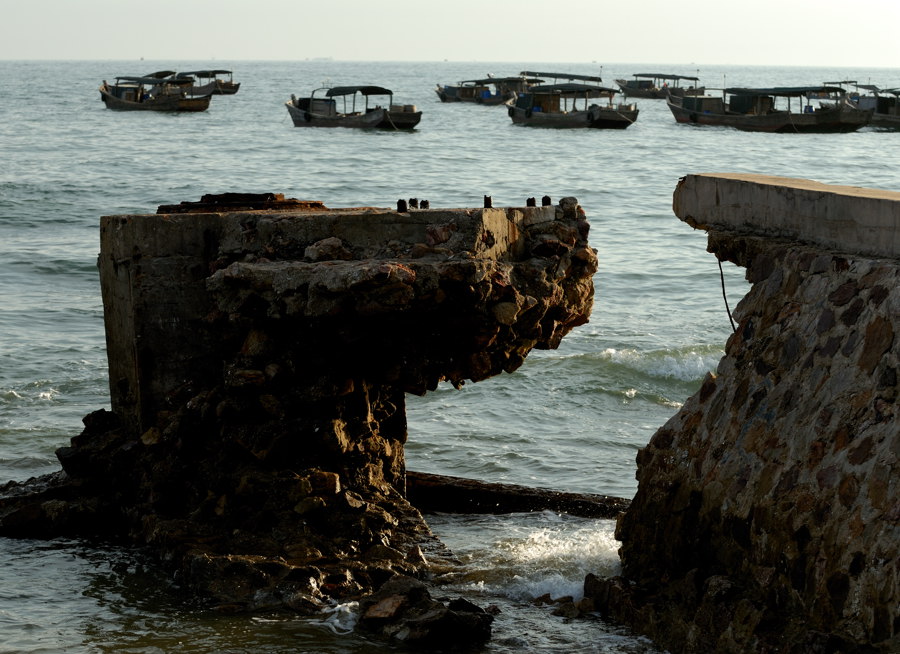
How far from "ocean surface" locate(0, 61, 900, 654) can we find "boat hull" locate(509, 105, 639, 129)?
6.44 m

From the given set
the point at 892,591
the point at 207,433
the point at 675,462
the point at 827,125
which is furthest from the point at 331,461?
the point at 827,125

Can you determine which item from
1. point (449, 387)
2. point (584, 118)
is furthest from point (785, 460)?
point (584, 118)

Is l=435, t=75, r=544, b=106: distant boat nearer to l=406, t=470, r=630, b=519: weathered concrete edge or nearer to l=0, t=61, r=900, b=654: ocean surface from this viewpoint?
l=0, t=61, r=900, b=654: ocean surface

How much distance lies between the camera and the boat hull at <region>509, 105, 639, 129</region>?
56.2 meters

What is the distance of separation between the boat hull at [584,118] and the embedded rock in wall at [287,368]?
158ft

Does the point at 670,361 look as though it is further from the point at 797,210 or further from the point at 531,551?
the point at 797,210

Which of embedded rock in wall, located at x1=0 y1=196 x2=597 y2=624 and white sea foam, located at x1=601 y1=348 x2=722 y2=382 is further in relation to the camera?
white sea foam, located at x1=601 y1=348 x2=722 y2=382

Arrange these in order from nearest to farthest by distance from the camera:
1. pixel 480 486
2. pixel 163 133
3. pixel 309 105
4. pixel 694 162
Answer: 1. pixel 480 486
2. pixel 694 162
3. pixel 163 133
4. pixel 309 105

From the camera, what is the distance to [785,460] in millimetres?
6434

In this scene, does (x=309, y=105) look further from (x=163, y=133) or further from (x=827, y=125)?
(x=827, y=125)

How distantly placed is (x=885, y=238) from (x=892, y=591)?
6.51 feet

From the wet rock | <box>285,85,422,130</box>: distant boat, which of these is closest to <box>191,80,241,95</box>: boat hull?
<box>285,85,422,130</box>: distant boat

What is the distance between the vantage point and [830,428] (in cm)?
623

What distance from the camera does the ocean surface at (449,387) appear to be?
7359mm
